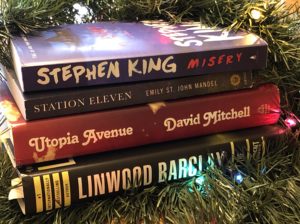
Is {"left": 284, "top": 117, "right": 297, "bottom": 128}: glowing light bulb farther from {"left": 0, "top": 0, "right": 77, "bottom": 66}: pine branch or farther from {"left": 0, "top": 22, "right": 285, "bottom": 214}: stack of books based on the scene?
{"left": 0, "top": 0, "right": 77, "bottom": 66}: pine branch

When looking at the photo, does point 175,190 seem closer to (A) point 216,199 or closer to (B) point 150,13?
(A) point 216,199

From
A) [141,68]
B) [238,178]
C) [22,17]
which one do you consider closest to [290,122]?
[238,178]

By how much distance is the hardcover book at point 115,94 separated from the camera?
49 centimetres

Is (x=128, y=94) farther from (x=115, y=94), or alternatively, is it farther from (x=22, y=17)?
(x=22, y=17)

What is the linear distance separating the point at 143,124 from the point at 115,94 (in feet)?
0.16

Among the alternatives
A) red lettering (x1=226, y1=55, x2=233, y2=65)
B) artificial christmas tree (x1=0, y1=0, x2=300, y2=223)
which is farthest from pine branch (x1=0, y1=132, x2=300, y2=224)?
red lettering (x1=226, y1=55, x2=233, y2=65)

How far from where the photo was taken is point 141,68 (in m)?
0.51

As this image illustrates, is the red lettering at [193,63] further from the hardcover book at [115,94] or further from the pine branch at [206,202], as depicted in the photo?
the pine branch at [206,202]

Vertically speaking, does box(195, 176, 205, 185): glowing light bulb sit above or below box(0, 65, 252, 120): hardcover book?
below

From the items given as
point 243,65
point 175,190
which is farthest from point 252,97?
point 175,190

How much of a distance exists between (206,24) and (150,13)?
0.08 meters

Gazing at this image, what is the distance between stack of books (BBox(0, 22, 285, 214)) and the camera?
496mm

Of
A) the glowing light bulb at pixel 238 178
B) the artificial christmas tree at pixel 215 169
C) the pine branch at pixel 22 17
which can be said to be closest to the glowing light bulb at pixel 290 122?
the artificial christmas tree at pixel 215 169

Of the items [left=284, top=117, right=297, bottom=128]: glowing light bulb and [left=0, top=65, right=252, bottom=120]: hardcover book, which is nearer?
[left=0, top=65, right=252, bottom=120]: hardcover book
